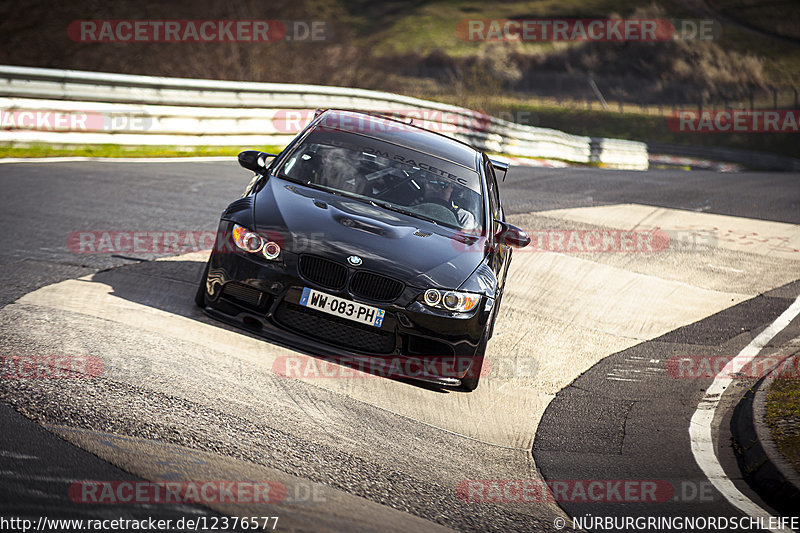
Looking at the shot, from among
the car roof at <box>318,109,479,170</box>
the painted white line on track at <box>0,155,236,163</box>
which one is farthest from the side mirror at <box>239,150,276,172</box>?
the painted white line on track at <box>0,155,236,163</box>

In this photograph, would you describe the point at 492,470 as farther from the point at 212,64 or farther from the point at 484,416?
the point at 212,64

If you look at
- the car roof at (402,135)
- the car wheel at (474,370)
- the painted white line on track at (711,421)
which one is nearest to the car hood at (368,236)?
the car wheel at (474,370)

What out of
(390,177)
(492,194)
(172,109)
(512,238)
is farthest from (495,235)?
(172,109)

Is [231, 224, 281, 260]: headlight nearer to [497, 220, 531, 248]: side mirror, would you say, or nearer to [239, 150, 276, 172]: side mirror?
[239, 150, 276, 172]: side mirror

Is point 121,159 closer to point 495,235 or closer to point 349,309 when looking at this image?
point 495,235

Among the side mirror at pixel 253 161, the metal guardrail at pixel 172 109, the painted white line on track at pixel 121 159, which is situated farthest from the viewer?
the metal guardrail at pixel 172 109

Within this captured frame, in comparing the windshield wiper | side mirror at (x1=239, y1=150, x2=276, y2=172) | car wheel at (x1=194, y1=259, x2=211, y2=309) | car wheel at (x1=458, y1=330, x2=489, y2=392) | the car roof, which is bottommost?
car wheel at (x1=458, y1=330, x2=489, y2=392)

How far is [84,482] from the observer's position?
3668 mm

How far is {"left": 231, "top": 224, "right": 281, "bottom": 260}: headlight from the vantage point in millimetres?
5719

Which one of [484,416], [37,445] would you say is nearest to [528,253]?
[484,416]

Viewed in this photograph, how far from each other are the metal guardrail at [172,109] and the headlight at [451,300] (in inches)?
385

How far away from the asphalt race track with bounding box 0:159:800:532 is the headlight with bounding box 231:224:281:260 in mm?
736

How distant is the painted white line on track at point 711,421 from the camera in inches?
193

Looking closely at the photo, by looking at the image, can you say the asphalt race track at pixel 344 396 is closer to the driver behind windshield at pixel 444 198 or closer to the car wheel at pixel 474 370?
the car wheel at pixel 474 370
